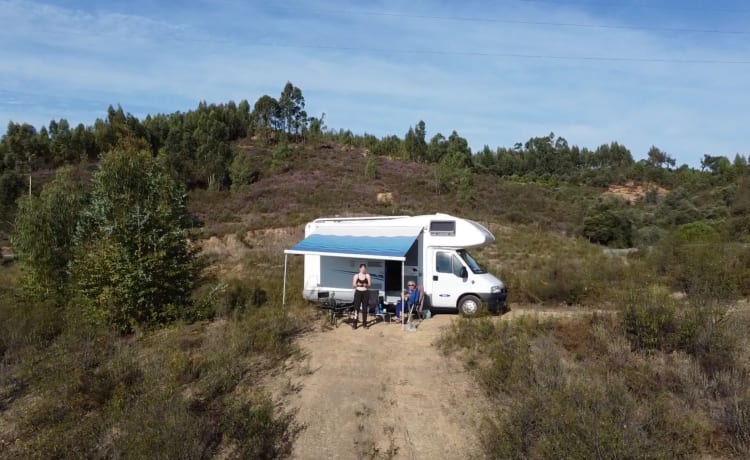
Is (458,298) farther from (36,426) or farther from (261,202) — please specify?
(261,202)

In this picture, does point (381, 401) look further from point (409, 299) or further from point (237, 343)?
point (409, 299)

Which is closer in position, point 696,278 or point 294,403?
point 294,403

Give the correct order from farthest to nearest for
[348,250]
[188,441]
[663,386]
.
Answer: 1. [348,250]
2. [663,386]
3. [188,441]

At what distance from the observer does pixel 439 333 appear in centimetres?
1056

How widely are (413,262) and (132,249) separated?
6802mm

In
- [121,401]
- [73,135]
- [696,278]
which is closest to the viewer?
[121,401]

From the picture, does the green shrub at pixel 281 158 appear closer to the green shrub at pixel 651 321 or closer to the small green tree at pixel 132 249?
the small green tree at pixel 132 249

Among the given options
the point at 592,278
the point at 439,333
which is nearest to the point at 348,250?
the point at 439,333

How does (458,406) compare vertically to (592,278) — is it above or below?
below

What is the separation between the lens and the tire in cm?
1192

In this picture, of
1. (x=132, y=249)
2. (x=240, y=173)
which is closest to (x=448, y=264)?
(x=132, y=249)

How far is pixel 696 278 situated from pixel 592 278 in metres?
3.03

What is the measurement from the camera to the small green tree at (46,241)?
12.5m

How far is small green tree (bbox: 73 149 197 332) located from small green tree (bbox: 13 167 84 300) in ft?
5.72
